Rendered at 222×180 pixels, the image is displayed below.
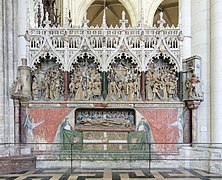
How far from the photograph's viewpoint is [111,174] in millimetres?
7766

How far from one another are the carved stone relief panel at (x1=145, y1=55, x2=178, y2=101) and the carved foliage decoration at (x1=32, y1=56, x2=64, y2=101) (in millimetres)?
2850

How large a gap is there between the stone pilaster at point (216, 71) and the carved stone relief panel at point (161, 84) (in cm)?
136

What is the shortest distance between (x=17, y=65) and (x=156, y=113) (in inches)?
188

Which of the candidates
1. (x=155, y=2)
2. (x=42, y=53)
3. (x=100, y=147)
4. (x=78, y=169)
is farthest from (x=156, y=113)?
(x=155, y=2)

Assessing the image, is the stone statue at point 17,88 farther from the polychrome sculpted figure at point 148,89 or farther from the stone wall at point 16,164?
the polychrome sculpted figure at point 148,89

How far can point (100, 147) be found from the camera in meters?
9.32

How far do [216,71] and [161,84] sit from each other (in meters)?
1.81

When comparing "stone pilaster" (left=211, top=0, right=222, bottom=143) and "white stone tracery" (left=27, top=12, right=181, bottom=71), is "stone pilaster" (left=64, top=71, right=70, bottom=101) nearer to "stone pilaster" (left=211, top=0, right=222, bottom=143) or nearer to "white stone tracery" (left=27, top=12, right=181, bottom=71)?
"white stone tracery" (left=27, top=12, right=181, bottom=71)

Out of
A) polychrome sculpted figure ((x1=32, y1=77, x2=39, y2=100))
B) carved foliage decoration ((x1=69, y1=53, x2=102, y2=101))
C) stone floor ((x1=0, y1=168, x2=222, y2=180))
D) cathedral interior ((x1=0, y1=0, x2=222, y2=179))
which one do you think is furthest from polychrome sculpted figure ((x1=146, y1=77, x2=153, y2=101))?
polychrome sculpted figure ((x1=32, y1=77, x2=39, y2=100))

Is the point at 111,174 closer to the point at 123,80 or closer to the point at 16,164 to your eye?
the point at 16,164

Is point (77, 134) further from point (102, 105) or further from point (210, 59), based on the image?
point (210, 59)

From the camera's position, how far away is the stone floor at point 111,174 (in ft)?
23.9

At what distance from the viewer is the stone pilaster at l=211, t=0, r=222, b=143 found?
8.34m

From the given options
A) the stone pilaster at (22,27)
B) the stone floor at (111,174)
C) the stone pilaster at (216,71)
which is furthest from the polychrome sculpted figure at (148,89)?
the stone pilaster at (22,27)
